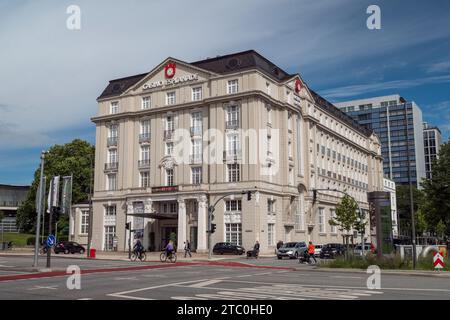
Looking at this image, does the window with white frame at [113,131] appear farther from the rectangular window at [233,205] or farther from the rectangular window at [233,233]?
the rectangular window at [233,233]

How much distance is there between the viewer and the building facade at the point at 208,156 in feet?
183

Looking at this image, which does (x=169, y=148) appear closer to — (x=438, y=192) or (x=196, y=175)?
(x=196, y=175)

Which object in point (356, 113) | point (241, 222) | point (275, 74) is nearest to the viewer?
point (241, 222)

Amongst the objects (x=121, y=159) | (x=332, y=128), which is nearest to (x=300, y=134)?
(x=332, y=128)

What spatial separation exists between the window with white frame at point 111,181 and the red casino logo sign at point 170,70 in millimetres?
15171

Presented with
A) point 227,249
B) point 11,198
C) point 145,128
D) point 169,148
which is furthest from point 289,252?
point 11,198

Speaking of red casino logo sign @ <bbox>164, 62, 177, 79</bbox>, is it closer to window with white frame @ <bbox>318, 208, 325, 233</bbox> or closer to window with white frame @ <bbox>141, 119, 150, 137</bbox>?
window with white frame @ <bbox>141, 119, 150, 137</bbox>

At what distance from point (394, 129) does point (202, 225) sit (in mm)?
111990

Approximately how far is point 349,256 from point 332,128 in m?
52.9

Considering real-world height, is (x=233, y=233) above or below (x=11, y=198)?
below

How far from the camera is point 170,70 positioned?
63.0m

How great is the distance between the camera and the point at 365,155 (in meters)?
97.4

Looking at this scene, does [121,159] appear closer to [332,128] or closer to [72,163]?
[72,163]

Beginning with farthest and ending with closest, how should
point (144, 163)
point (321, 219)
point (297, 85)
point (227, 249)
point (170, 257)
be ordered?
point (321, 219), point (297, 85), point (144, 163), point (227, 249), point (170, 257)
